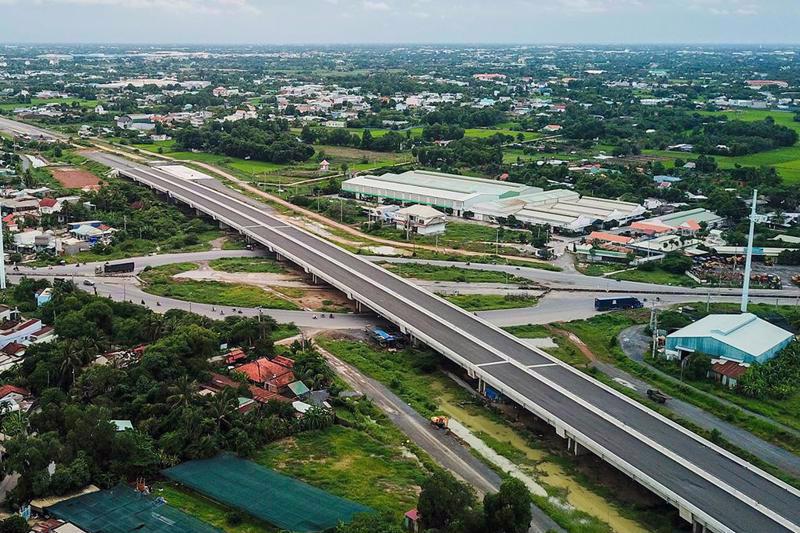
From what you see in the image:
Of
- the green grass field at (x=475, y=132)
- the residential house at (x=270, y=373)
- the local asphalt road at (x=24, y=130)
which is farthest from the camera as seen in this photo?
the green grass field at (x=475, y=132)

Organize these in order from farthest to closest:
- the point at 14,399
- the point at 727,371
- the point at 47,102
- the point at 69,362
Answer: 1. the point at 47,102
2. the point at 727,371
3. the point at 69,362
4. the point at 14,399

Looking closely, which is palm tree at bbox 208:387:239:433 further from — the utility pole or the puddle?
the utility pole

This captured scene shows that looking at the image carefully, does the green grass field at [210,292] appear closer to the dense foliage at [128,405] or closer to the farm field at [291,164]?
the dense foliage at [128,405]

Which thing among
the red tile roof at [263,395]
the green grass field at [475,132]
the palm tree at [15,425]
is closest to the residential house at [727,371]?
the red tile roof at [263,395]

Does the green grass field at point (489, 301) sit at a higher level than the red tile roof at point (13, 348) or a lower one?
lower

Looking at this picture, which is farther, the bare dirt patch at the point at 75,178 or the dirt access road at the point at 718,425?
the bare dirt patch at the point at 75,178

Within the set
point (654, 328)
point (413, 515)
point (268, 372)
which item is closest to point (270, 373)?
point (268, 372)

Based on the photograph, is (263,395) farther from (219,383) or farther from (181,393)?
(181,393)
